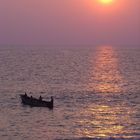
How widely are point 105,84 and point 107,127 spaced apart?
5084 cm

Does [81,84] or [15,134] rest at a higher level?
[81,84]

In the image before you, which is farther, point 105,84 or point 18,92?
point 105,84

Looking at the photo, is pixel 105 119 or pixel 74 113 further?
pixel 74 113

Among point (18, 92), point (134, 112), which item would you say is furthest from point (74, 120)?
point (18, 92)

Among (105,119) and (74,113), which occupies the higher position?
(74,113)

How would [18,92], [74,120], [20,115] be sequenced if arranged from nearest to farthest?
[74,120], [20,115], [18,92]

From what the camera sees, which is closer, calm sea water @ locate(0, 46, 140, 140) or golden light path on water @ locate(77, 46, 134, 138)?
calm sea water @ locate(0, 46, 140, 140)

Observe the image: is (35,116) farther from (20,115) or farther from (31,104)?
(31,104)

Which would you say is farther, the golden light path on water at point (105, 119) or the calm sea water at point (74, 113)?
the golden light path on water at point (105, 119)

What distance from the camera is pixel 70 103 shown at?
72.7 meters

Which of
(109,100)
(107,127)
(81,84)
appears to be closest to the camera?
(107,127)

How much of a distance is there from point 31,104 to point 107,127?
2110 centimetres

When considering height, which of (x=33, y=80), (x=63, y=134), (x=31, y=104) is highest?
(x=33, y=80)

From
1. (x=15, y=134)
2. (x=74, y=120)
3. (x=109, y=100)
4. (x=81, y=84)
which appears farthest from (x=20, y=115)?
(x=81, y=84)
